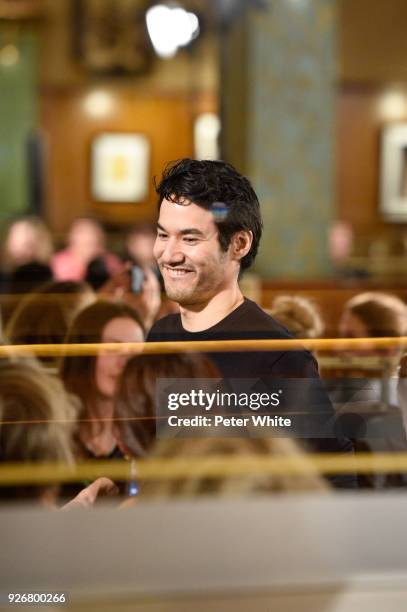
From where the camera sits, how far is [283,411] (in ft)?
3.18

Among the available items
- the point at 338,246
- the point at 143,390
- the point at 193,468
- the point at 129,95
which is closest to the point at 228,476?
the point at 193,468

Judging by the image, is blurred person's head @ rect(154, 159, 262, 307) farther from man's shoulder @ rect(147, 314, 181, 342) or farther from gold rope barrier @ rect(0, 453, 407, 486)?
gold rope barrier @ rect(0, 453, 407, 486)

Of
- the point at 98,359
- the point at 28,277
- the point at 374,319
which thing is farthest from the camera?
the point at 28,277

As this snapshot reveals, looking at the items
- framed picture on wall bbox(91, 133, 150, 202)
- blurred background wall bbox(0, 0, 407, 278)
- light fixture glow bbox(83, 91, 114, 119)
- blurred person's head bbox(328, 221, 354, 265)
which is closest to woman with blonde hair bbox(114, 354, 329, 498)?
blurred person's head bbox(328, 221, 354, 265)

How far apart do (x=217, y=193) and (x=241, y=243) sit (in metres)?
0.06

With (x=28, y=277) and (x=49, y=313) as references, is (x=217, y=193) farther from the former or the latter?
(x=28, y=277)

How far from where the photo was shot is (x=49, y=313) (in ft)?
3.94

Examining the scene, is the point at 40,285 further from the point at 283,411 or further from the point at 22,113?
the point at 22,113

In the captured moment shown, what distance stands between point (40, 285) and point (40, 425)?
0.54 meters

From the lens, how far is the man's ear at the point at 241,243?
97 centimetres

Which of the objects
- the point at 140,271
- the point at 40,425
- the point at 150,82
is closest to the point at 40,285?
the point at 140,271

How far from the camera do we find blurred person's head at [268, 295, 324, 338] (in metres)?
1.06

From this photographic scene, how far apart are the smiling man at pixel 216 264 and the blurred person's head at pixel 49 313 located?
0.19 metres

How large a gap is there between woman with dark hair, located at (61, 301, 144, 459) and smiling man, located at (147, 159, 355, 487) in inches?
4.2
